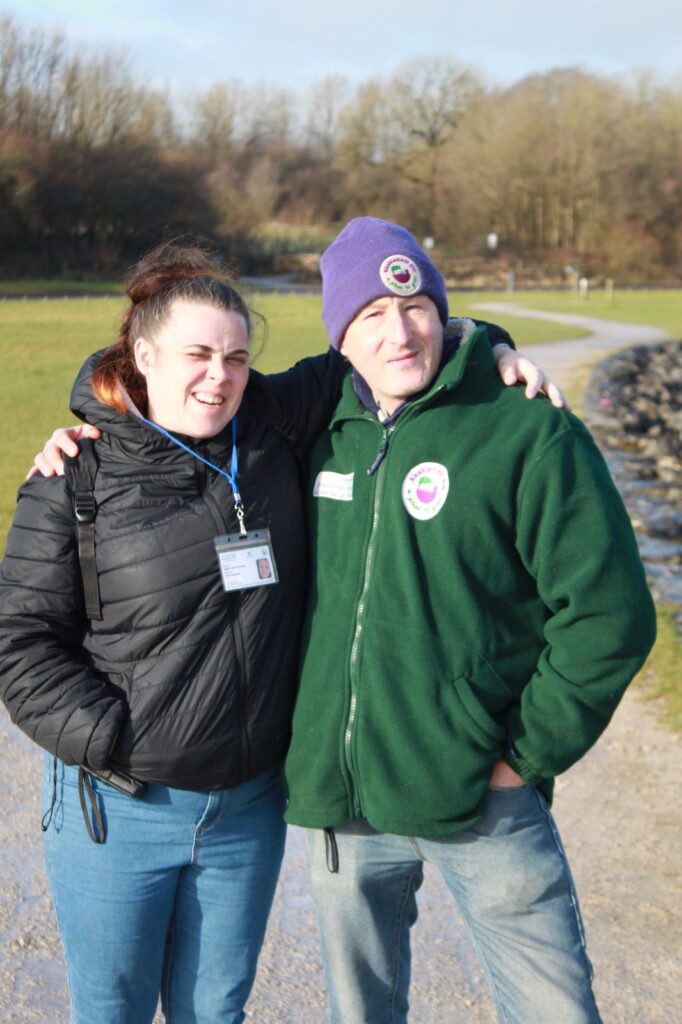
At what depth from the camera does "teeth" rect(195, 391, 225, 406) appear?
258cm

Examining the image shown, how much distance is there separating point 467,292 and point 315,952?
54415 mm

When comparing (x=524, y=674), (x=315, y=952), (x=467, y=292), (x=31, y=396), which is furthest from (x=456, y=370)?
→ (x=467, y=292)

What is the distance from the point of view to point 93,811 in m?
2.57

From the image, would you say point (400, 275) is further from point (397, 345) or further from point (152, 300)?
point (152, 300)

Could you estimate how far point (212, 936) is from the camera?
8.80 ft

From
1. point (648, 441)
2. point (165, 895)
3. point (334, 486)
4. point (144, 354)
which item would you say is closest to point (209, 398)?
point (144, 354)

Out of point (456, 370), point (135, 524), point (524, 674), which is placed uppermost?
point (456, 370)

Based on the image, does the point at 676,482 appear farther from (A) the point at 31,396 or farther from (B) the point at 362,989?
(B) the point at 362,989

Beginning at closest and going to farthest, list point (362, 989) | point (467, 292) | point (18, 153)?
1. point (362, 989)
2. point (467, 292)
3. point (18, 153)

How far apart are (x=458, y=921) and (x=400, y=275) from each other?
2.43 metres

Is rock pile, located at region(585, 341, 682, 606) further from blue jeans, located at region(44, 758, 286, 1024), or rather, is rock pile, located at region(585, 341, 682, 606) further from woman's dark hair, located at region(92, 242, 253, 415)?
woman's dark hair, located at region(92, 242, 253, 415)

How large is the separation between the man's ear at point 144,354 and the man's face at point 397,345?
47 cm

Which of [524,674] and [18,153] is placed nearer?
[524,674]

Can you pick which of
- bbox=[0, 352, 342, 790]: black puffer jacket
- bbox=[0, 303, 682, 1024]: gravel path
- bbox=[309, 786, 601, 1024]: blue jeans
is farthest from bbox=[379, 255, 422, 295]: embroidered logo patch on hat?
bbox=[0, 303, 682, 1024]: gravel path
